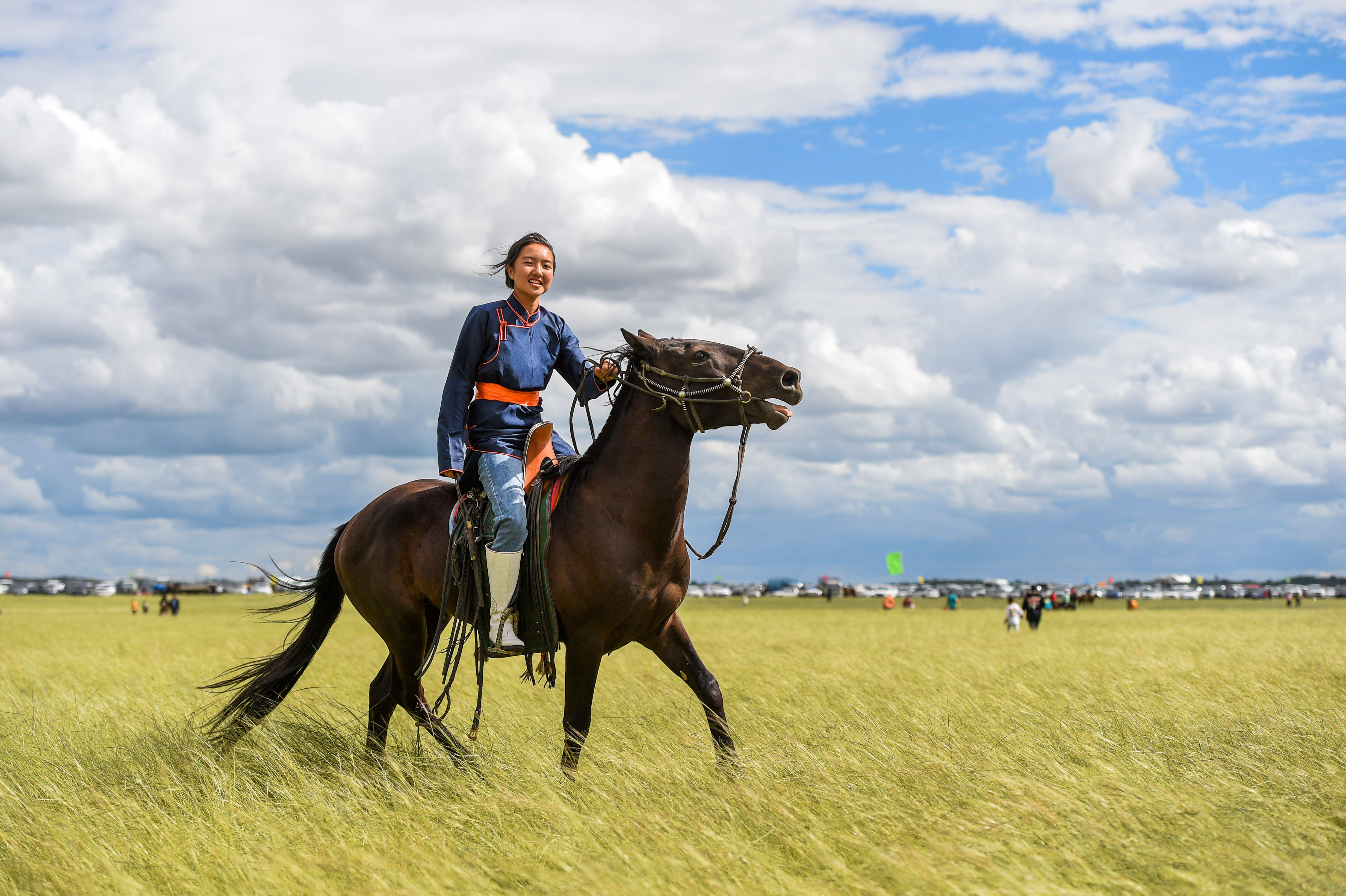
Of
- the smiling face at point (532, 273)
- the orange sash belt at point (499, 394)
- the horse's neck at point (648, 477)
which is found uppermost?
the smiling face at point (532, 273)

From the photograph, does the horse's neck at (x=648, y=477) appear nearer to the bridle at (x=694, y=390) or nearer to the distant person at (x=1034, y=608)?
the bridle at (x=694, y=390)

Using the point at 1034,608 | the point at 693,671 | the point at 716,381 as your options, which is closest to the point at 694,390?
the point at 716,381

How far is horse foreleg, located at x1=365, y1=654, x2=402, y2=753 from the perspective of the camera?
287 inches

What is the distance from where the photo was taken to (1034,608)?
36406 mm

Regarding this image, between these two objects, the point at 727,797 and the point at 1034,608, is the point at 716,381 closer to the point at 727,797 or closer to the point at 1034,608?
the point at 727,797

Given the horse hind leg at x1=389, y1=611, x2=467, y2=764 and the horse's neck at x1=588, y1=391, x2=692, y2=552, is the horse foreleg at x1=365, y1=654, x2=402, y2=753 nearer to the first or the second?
the horse hind leg at x1=389, y1=611, x2=467, y2=764

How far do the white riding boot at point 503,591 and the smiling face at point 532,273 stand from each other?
5.57 feet

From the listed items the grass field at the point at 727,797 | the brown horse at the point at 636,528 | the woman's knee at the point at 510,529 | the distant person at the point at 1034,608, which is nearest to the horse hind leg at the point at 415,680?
the brown horse at the point at 636,528

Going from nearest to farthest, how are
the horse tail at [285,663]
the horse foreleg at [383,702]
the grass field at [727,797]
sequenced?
the grass field at [727,797], the horse foreleg at [383,702], the horse tail at [285,663]

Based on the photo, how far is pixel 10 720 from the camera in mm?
9797

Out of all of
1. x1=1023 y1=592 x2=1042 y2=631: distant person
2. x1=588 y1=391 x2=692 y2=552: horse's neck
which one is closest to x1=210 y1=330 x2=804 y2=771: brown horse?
x1=588 y1=391 x2=692 y2=552: horse's neck

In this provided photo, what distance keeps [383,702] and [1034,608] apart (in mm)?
32919

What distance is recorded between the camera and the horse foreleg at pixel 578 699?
239 inches

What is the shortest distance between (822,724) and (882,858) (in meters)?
4.68
